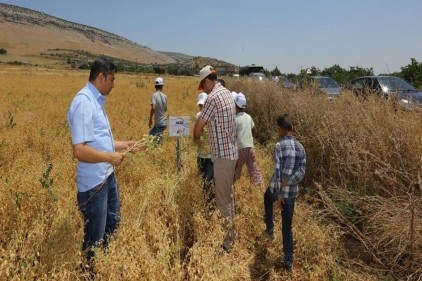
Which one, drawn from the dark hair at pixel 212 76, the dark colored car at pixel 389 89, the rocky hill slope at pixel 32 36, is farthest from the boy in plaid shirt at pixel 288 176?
the rocky hill slope at pixel 32 36

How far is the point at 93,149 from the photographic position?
257cm

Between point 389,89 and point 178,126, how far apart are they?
3539 mm

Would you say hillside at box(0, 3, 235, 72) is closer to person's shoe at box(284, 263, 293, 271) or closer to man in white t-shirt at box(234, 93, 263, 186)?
man in white t-shirt at box(234, 93, 263, 186)

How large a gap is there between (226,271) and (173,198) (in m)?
1.70

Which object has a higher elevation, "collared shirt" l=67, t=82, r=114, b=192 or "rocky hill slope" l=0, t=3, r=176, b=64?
"rocky hill slope" l=0, t=3, r=176, b=64

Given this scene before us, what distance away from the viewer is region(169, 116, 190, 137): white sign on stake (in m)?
4.68

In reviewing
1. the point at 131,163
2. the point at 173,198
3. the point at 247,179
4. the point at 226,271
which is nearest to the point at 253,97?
the point at 247,179

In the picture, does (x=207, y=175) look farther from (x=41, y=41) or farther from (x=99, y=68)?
(x=41, y=41)

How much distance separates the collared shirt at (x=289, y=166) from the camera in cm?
347

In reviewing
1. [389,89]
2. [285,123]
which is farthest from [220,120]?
[389,89]

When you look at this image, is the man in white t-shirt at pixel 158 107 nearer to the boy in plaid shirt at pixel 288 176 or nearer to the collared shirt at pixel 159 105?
the collared shirt at pixel 159 105

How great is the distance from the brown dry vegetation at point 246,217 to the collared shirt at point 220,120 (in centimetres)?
70

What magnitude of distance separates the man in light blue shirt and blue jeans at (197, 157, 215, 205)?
5.45 feet

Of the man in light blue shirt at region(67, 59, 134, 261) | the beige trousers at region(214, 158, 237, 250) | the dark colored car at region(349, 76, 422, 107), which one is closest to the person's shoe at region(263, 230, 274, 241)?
the beige trousers at region(214, 158, 237, 250)
